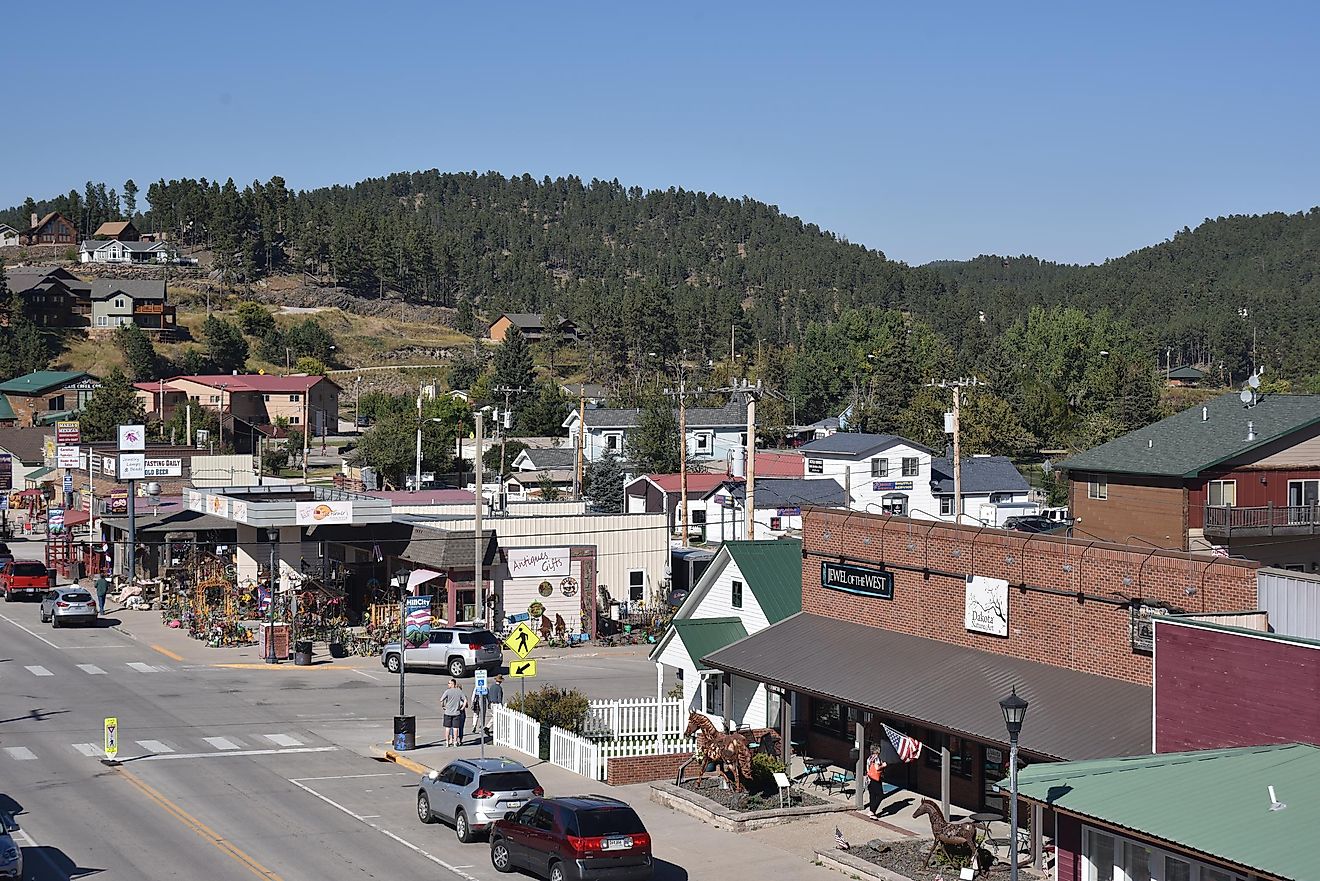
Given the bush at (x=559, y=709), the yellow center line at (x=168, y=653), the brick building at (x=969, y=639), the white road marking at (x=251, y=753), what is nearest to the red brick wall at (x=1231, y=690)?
the brick building at (x=969, y=639)

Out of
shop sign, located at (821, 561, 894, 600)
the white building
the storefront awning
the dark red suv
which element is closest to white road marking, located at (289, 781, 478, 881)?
the dark red suv

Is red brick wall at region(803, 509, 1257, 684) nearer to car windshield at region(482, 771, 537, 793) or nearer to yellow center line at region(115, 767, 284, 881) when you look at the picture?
car windshield at region(482, 771, 537, 793)

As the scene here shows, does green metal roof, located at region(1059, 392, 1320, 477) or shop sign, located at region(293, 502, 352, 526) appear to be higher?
green metal roof, located at region(1059, 392, 1320, 477)

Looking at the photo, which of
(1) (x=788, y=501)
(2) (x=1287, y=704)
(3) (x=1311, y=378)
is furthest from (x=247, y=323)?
(2) (x=1287, y=704)

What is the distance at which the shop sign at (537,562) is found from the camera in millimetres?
54000

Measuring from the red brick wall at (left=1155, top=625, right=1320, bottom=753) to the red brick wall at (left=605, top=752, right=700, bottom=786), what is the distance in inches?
449

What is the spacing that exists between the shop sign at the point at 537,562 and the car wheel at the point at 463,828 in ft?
88.9

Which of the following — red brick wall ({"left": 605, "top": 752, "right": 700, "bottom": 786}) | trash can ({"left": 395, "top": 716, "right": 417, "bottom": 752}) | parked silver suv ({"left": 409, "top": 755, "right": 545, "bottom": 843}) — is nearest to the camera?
parked silver suv ({"left": 409, "top": 755, "right": 545, "bottom": 843})

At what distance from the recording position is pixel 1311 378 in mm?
187750

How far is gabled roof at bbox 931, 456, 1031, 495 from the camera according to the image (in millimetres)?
90688

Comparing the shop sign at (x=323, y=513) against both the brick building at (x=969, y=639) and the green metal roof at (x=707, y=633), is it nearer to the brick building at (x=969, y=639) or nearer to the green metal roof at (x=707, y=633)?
the green metal roof at (x=707, y=633)

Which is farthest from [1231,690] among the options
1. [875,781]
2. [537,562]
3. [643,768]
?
[537,562]

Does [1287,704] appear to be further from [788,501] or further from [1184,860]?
[788,501]

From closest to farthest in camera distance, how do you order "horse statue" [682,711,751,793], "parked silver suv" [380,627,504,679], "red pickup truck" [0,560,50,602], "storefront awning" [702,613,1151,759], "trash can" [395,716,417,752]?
"storefront awning" [702,613,1151,759] → "horse statue" [682,711,751,793] → "trash can" [395,716,417,752] → "parked silver suv" [380,627,504,679] → "red pickup truck" [0,560,50,602]
